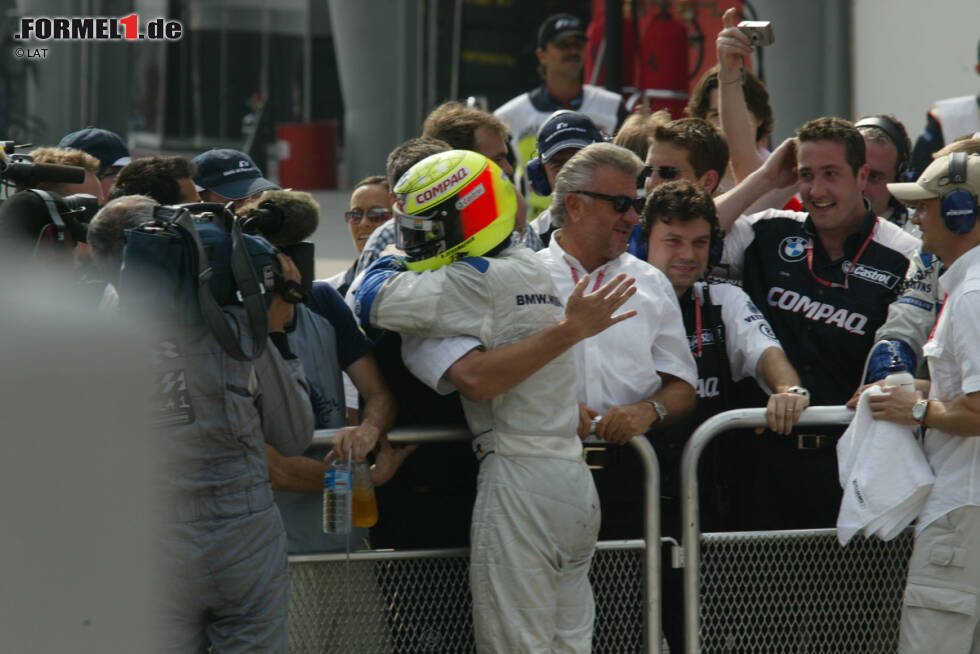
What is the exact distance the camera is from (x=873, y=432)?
163 inches

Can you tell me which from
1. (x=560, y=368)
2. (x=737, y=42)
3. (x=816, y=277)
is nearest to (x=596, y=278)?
(x=560, y=368)

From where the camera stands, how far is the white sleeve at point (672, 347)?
14.2ft

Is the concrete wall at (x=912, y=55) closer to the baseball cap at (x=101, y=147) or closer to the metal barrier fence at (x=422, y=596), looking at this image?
the baseball cap at (x=101, y=147)

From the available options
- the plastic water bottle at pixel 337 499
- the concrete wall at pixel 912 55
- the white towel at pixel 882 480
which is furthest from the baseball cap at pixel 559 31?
the plastic water bottle at pixel 337 499

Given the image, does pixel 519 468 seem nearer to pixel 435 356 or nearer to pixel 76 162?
pixel 435 356

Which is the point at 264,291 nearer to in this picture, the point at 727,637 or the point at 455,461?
the point at 455,461

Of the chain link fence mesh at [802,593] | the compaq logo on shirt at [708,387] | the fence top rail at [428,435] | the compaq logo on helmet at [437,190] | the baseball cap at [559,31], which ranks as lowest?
the chain link fence mesh at [802,593]

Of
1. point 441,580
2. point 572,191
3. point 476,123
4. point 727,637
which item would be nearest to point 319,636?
point 441,580

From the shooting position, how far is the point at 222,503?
10.8ft

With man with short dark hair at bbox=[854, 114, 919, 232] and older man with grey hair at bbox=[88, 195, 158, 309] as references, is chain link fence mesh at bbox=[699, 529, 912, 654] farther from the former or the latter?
older man with grey hair at bbox=[88, 195, 158, 309]

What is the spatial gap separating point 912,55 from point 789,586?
796cm

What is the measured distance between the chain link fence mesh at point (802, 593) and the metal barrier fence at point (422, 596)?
233 millimetres

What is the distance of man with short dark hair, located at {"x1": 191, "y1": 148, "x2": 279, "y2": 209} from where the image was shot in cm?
515

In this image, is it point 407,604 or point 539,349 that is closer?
point 539,349
